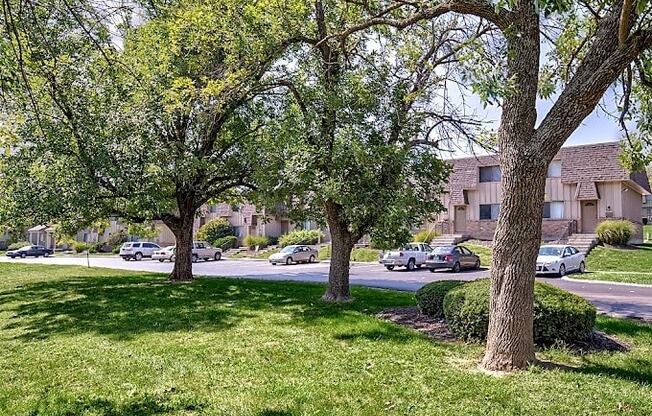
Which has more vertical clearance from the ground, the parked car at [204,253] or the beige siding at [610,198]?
the beige siding at [610,198]

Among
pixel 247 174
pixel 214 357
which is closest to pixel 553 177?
pixel 247 174

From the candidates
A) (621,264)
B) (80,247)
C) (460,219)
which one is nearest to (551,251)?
(621,264)

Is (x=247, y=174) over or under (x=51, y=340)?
over

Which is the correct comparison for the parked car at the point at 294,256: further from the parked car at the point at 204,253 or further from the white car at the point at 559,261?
the white car at the point at 559,261

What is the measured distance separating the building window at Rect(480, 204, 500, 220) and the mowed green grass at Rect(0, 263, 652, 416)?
26.3m

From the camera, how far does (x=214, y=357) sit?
7219 millimetres

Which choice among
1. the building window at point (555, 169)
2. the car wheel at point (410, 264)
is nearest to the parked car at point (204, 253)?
the car wheel at point (410, 264)

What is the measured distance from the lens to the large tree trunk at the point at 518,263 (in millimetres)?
6238

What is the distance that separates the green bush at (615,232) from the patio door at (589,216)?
2.12 metres

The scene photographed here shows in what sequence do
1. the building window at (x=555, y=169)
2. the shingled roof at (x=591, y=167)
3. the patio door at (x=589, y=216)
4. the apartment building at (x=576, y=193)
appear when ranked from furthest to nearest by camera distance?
the building window at (x=555, y=169) < the patio door at (x=589, y=216) < the apartment building at (x=576, y=193) < the shingled roof at (x=591, y=167)

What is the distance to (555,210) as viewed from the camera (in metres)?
34.2

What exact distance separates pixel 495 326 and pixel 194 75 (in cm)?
934

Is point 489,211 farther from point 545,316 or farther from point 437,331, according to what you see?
point 545,316

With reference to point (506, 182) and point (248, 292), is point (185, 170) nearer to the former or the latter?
point (248, 292)
